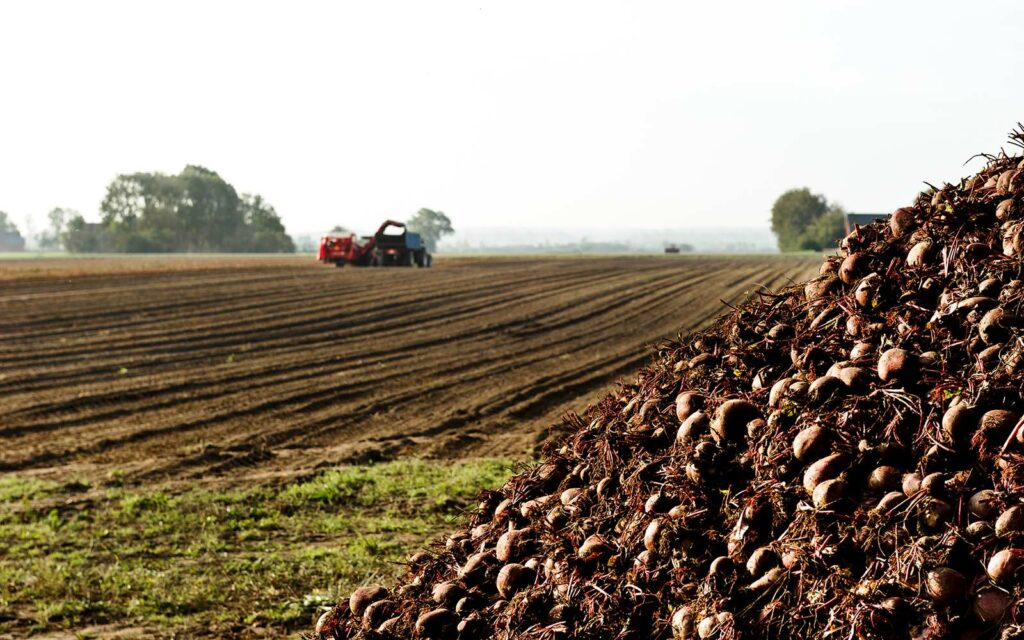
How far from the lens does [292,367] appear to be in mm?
15734

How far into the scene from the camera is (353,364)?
16.2m

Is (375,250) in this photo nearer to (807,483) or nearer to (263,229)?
(807,483)

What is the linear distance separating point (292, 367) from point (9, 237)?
15649 centimetres

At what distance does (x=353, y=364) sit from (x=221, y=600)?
10.2 metres

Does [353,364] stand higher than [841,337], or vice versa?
[841,337]

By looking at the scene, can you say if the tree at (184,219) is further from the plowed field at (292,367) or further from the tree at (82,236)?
the plowed field at (292,367)

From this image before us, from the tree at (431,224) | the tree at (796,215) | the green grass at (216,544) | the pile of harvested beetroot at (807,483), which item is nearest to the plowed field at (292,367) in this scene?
the green grass at (216,544)

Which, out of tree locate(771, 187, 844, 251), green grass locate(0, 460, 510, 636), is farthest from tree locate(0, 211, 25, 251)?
green grass locate(0, 460, 510, 636)

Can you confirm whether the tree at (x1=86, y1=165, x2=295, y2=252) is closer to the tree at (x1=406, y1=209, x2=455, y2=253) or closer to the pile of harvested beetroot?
the tree at (x1=406, y1=209, x2=455, y2=253)

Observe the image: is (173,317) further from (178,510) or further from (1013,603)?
(1013,603)

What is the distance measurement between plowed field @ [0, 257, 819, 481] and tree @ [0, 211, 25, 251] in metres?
133

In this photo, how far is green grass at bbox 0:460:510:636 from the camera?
596cm

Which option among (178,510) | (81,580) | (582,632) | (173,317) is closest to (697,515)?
(582,632)

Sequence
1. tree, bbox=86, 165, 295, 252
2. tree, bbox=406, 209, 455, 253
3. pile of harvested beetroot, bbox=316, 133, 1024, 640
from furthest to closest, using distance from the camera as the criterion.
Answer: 1. tree, bbox=406, 209, 455, 253
2. tree, bbox=86, 165, 295, 252
3. pile of harvested beetroot, bbox=316, 133, 1024, 640
